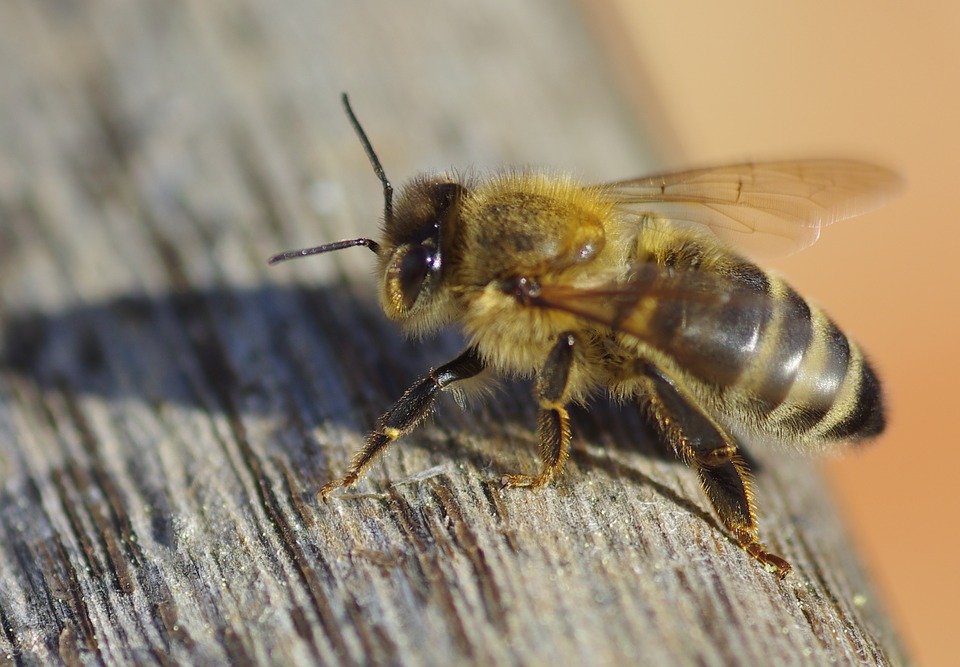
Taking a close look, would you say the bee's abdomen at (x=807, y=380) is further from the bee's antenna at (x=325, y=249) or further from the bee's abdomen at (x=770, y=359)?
the bee's antenna at (x=325, y=249)

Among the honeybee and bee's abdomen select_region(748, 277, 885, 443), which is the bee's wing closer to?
the honeybee

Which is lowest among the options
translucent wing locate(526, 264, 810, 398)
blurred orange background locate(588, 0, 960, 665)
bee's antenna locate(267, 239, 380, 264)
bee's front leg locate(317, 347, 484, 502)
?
blurred orange background locate(588, 0, 960, 665)

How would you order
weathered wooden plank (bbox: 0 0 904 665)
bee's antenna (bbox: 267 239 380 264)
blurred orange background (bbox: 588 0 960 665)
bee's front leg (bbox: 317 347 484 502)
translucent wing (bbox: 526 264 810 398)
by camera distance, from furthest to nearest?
blurred orange background (bbox: 588 0 960 665), bee's antenna (bbox: 267 239 380 264), translucent wing (bbox: 526 264 810 398), bee's front leg (bbox: 317 347 484 502), weathered wooden plank (bbox: 0 0 904 665)

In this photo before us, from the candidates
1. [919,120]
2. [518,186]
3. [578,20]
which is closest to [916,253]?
[919,120]

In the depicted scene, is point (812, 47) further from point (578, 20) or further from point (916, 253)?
point (578, 20)

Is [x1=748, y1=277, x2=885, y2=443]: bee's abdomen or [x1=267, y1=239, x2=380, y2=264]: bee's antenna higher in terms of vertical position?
Result: [x1=267, y1=239, x2=380, y2=264]: bee's antenna

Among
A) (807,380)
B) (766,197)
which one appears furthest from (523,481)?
(766,197)

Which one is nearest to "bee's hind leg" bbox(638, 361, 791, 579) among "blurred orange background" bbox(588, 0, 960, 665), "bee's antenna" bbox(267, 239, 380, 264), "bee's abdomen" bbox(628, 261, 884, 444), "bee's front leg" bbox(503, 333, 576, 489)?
"bee's abdomen" bbox(628, 261, 884, 444)

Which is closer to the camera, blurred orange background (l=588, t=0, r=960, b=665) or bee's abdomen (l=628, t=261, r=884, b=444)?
bee's abdomen (l=628, t=261, r=884, b=444)
